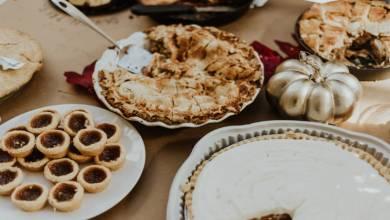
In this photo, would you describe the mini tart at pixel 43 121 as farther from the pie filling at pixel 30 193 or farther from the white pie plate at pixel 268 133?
the white pie plate at pixel 268 133

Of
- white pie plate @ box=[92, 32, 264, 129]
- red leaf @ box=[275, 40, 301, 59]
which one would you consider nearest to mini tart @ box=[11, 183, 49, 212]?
white pie plate @ box=[92, 32, 264, 129]

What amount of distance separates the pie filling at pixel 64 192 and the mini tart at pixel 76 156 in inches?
3.9

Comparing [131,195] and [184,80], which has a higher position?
[184,80]

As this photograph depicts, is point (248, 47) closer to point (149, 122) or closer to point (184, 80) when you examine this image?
point (184, 80)

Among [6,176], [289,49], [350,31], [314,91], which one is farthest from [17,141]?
[350,31]

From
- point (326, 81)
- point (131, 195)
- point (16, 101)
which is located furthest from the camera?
Result: point (16, 101)

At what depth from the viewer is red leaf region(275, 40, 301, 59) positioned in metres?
1.67

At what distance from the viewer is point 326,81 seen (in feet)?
4.52

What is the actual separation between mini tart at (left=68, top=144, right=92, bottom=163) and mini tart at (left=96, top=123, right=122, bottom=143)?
80 millimetres

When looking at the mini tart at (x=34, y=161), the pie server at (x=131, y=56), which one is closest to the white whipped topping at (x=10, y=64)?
the pie server at (x=131, y=56)

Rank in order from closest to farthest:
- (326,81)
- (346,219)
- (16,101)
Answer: (346,219), (326,81), (16,101)

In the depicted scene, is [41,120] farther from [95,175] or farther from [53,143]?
[95,175]

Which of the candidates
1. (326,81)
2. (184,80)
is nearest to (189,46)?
(184,80)

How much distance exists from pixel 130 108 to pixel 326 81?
0.57 m
